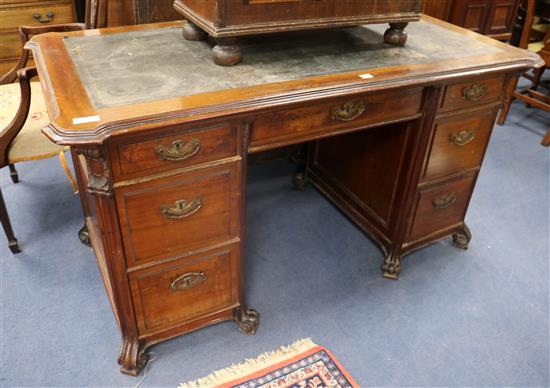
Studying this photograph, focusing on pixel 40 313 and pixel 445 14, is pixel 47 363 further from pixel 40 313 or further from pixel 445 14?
pixel 445 14

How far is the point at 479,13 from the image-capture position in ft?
12.0

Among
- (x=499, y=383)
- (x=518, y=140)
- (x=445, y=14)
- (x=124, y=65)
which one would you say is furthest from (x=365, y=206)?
(x=445, y=14)

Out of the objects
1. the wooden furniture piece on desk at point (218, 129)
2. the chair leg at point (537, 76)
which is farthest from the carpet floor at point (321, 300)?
the chair leg at point (537, 76)

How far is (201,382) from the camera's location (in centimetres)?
157

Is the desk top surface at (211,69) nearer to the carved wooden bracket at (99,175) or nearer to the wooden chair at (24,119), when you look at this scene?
the carved wooden bracket at (99,175)

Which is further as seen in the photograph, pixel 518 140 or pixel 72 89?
pixel 518 140

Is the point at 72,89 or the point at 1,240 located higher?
the point at 72,89

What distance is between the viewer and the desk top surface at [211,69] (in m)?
1.18

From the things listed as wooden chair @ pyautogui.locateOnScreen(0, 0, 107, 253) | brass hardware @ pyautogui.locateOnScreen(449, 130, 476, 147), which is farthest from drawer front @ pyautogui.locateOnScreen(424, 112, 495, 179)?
wooden chair @ pyautogui.locateOnScreen(0, 0, 107, 253)

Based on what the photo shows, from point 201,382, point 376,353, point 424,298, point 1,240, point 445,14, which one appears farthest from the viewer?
point 445,14

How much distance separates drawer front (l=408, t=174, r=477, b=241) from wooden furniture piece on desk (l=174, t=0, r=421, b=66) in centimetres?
65

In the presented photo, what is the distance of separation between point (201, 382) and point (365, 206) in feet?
3.46

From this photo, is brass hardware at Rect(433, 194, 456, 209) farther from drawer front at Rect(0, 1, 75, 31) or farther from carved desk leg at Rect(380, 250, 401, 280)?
drawer front at Rect(0, 1, 75, 31)

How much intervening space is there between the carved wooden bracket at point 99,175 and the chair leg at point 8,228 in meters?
0.98
